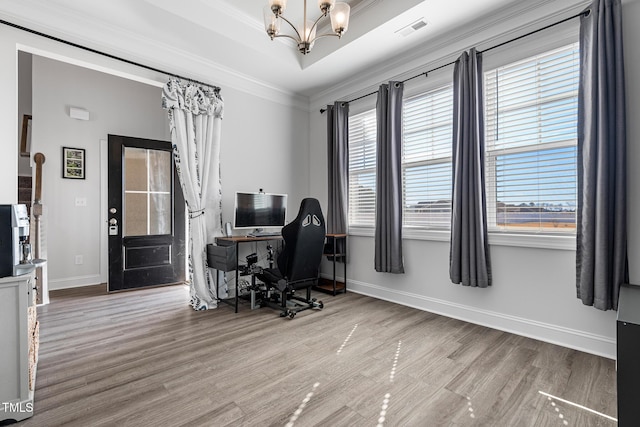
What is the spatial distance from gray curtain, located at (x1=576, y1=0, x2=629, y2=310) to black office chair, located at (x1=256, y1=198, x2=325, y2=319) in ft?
6.90

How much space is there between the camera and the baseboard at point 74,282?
4164 millimetres

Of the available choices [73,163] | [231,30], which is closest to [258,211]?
[231,30]

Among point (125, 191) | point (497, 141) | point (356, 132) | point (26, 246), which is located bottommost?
point (26, 246)

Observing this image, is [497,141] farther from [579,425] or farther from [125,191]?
[125,191]

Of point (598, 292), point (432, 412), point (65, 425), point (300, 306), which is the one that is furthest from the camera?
point (300, 306)

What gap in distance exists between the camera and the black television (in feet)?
12.1

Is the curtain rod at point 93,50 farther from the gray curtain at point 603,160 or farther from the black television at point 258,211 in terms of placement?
the gray curtain at point 603,160

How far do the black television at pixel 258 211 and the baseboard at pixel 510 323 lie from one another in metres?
1.52

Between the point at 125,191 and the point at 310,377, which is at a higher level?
the point at 125,191

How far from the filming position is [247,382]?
192 centimetres

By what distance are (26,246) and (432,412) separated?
266 cm

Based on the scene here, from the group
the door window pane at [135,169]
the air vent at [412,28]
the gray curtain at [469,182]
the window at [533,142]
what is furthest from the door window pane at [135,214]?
the window at [533,142]

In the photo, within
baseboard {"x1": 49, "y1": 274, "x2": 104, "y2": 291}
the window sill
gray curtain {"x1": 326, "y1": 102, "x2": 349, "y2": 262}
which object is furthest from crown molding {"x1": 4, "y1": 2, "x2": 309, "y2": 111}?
baseboard {"x1": 49, "y1": 274, "x2": 104, "y2": 291}

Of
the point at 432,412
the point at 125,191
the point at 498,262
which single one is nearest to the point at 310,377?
the point at 432,412
